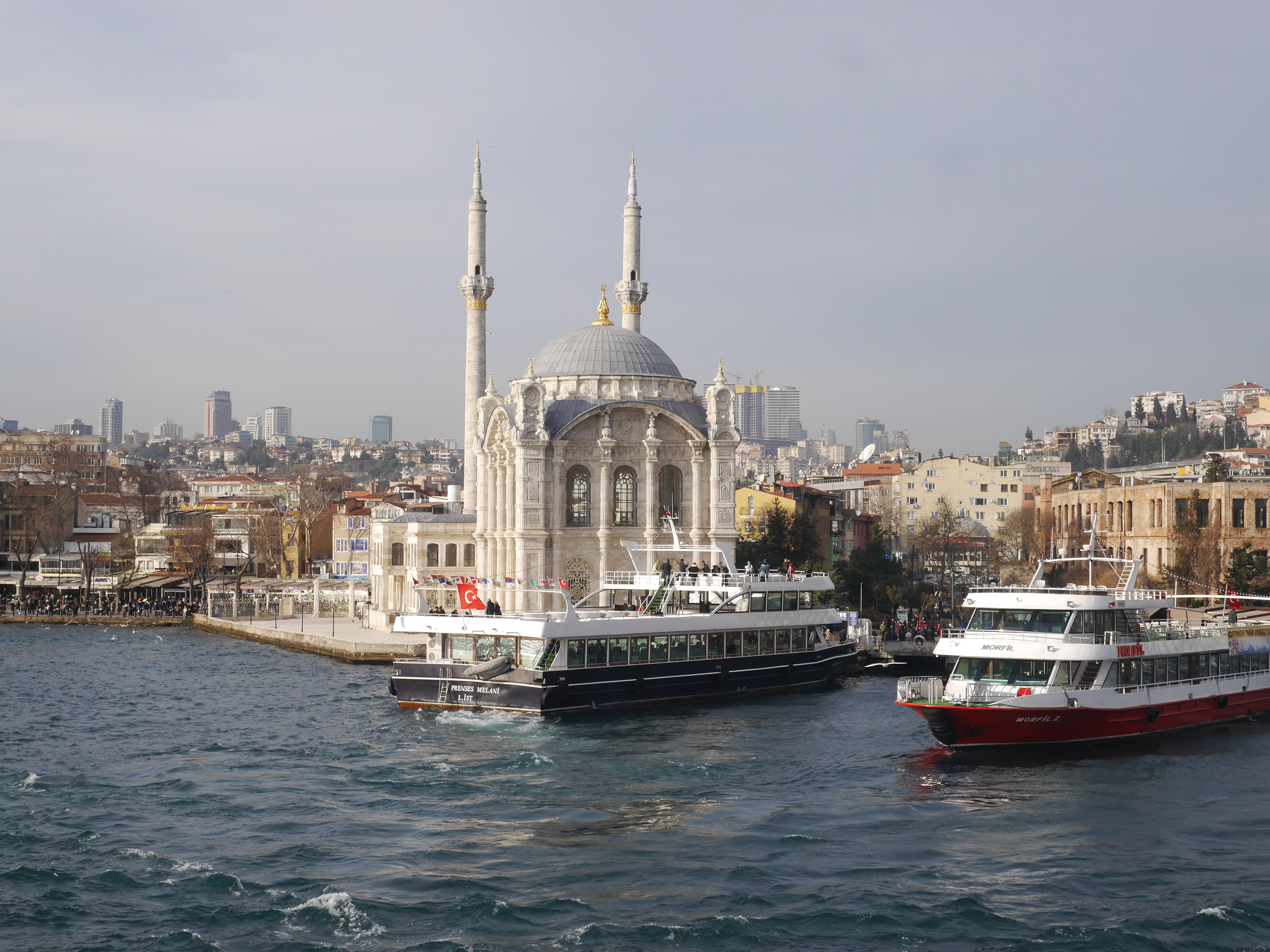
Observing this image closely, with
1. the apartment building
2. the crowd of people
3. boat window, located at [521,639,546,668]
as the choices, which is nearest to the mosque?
boat window, located at [521,639,546,668]

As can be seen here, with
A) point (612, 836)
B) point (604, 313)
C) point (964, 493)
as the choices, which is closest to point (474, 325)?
point (604, 313)

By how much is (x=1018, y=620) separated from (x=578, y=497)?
20886mm

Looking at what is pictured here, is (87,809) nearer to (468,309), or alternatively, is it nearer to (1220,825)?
(1220,825)

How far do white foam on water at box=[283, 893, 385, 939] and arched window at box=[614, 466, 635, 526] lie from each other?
28957mm

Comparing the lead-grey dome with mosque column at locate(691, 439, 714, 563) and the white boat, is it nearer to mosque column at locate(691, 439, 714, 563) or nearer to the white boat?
mosque column at locate(691, 439, 714, 563)

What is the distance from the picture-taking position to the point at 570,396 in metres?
46.8

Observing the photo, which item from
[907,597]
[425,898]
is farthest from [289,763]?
[907,597]

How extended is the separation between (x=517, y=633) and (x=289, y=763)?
6.80 meters

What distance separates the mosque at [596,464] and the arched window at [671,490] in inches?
1.4

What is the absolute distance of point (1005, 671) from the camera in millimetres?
26297

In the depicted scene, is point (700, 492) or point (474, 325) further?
point (474, 325)

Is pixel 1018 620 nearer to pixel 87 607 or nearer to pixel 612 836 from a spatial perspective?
pixel 612 836

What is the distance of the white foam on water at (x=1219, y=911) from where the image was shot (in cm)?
1655

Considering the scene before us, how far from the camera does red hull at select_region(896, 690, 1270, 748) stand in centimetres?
2522
